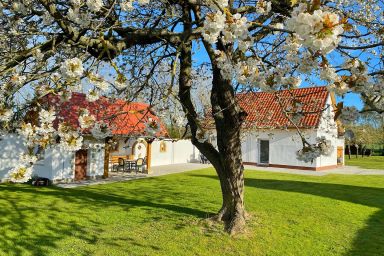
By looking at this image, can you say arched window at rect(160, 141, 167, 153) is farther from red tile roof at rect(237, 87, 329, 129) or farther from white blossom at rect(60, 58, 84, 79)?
white blossom at rect(60, 58, 84, 79)

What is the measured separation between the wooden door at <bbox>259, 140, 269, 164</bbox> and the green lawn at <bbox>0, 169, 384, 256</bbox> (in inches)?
420

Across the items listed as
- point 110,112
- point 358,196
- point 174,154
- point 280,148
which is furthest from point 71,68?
point 174,154

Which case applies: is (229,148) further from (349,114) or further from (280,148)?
(280,148)

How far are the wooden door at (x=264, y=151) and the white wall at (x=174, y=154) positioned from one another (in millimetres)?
5806

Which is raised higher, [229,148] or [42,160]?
[229,148]

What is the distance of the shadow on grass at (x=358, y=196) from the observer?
251 inches

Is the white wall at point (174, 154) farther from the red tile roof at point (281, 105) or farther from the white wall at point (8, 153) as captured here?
the white wall at point (8, 153)

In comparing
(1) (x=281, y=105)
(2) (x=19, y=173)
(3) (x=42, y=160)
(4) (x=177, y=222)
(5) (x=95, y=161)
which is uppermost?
(1) (x=281, y=105)

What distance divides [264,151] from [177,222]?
16.8m

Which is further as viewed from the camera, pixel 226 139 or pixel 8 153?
pixel 8 153

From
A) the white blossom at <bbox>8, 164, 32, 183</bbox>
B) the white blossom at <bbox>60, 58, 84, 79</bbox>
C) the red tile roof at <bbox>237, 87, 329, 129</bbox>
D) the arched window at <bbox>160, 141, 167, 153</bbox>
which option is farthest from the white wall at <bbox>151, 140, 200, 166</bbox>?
the white blossom at <bbox>60, 58, 84, 79</bbox>

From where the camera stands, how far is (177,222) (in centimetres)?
763

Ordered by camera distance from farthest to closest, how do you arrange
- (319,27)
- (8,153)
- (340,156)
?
(340,156)
(8,153)
(319,27)

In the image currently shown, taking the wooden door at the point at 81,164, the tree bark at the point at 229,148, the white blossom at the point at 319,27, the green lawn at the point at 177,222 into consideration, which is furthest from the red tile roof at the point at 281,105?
the wooden door at the point at 81,164
